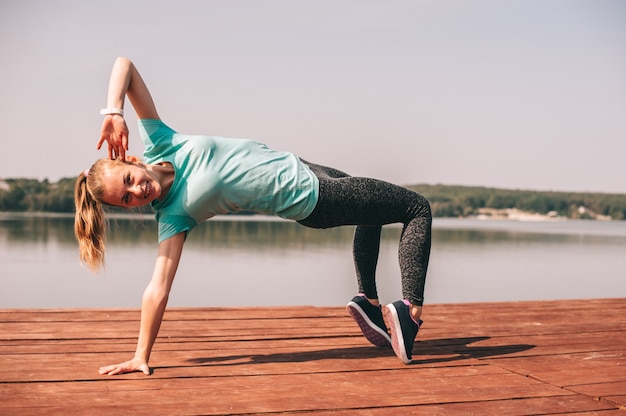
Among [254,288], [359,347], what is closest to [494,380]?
[359,347]

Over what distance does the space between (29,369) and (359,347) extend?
4.12 feet

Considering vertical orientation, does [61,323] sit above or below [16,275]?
above

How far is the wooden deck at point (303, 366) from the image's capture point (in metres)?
2.07

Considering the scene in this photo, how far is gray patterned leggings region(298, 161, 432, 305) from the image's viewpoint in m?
2.60

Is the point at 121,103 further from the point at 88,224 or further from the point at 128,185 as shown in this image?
the point at 88,224

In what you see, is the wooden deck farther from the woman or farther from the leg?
the leg

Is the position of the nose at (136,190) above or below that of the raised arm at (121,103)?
below

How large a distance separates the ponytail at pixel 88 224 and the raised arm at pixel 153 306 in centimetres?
23

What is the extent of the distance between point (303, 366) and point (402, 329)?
1.25 ft

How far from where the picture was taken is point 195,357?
265 cm

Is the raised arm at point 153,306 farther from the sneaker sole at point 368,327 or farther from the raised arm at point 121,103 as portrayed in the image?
the sneaker sole at point 368,327

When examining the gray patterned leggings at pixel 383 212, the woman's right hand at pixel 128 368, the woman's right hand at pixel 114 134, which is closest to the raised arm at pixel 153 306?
the woman's right hand at pixel 128 368

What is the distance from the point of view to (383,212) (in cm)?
266

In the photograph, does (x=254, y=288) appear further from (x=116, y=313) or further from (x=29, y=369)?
(x=29, y=369)
